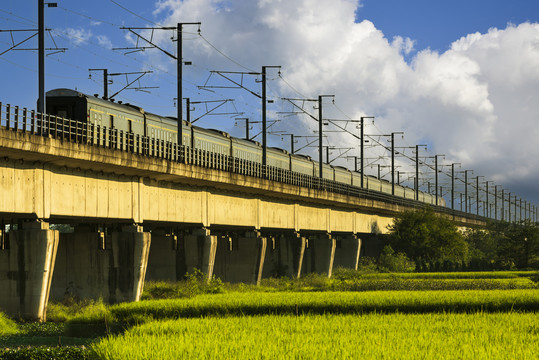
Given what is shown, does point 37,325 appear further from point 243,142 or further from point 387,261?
point 387,261

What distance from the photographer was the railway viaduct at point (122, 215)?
3253 centimetres

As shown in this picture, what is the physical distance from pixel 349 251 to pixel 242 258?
2572 cm

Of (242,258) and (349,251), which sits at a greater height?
(242,258)

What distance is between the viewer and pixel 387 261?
3174 inches

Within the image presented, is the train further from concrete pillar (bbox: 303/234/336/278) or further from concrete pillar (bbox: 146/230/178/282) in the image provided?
concrete pillar (bbox: 303/234/336/278)

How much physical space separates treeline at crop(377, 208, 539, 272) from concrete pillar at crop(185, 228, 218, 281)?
108 feet

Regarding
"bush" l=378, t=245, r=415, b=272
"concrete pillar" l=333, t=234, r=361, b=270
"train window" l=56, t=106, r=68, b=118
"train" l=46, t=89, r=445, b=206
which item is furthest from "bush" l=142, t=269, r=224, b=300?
"concrete pillar" l=333, t=234, r=361, b=270

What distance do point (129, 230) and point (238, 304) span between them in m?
10.2

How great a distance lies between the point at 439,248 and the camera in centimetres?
8956

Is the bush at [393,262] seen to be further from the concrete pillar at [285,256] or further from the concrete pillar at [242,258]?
the concrete pillar at [242,258]

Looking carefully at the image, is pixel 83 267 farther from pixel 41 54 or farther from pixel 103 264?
pixel 41 54

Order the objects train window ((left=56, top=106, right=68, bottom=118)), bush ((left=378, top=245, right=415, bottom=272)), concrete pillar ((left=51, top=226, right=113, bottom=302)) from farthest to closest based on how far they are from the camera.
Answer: bush ((left=378, top=245, right=415, bottom=272)) < train window ((left=56, top=106, right=68, bottom=118)) < concrete pillar ((left=51, top=226, right=113, bottom=302))

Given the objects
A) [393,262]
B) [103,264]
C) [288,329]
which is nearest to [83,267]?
[103,264]

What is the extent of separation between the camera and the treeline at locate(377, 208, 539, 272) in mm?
80562
